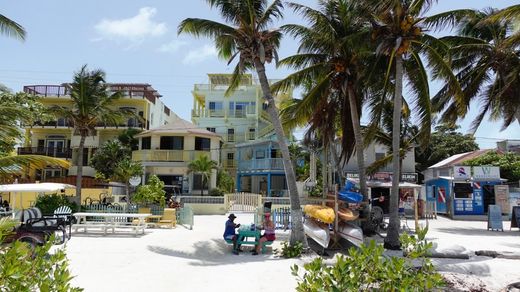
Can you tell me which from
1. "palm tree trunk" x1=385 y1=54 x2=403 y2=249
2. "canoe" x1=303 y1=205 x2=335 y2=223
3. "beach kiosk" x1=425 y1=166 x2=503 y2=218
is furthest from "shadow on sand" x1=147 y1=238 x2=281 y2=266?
"beach kiosk" x1=425 y1=166 x2=503 y2=218

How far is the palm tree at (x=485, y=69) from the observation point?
16.5m

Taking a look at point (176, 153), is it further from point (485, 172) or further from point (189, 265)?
point (189, 265)

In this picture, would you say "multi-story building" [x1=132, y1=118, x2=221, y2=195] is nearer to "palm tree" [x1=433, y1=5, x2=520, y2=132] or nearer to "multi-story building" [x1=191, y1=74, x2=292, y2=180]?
"multi-story building" [x1=191, y1=74, x2=292, y2=180]

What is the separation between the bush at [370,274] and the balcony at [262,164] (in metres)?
31.4

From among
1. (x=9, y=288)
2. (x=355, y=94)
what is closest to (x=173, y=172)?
(x=355, y=94)

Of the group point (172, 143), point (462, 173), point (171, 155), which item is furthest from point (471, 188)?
point (172, 143)

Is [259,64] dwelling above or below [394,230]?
above

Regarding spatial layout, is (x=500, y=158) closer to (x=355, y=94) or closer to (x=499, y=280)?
(x=355, y=94)

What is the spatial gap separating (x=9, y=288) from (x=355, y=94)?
47.4 ft

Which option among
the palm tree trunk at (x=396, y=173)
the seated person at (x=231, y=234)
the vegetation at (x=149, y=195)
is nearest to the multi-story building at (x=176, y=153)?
the vegetation at (x=149, y=195)

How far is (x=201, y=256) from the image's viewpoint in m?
12.1

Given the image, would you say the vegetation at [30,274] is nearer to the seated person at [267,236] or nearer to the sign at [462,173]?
the seated person at [267,236]

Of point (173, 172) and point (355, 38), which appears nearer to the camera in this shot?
point (355, 38)

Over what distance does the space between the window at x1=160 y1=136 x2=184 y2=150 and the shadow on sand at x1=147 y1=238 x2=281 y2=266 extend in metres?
21.8
